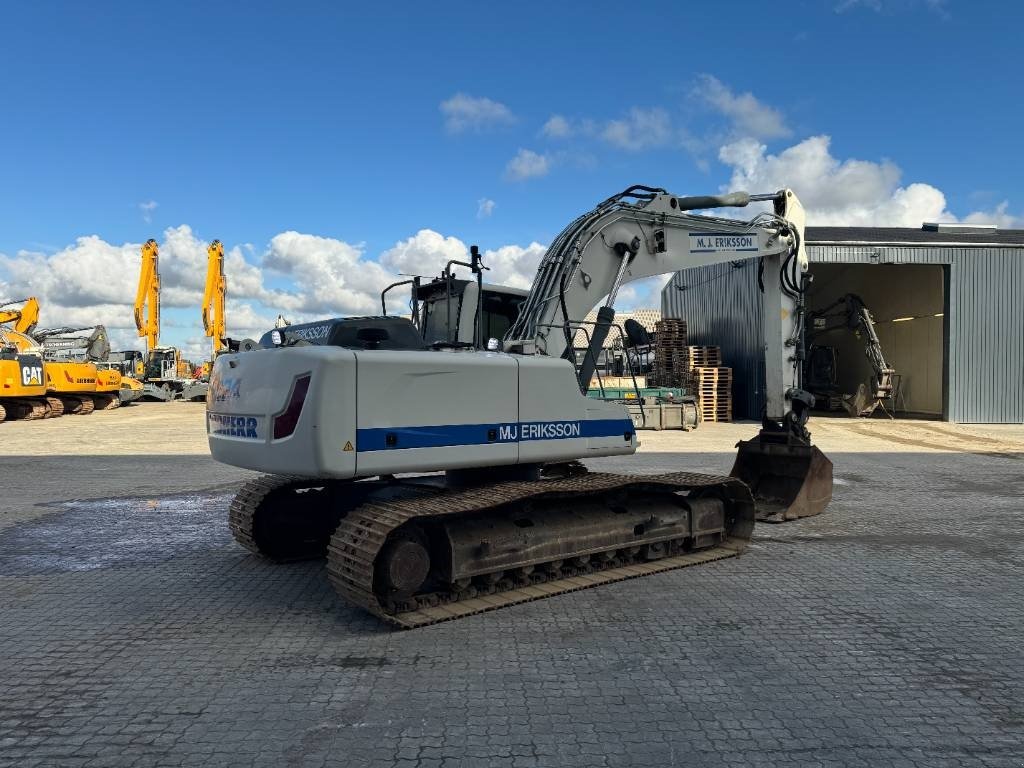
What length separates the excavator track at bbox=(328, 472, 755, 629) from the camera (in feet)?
16.3

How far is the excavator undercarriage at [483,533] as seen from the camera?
5051 mm

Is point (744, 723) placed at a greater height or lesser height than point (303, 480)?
lesser

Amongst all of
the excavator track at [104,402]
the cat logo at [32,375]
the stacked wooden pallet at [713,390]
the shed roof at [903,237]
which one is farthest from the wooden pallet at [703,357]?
the excavator track at [104,402]

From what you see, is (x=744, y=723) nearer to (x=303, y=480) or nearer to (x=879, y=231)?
(x=303, y=480)

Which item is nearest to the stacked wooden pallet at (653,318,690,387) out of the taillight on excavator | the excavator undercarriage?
the excavator undercarriage

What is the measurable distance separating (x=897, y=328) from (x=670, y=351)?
28.9ft

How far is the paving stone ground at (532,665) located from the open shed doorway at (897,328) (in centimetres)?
2044

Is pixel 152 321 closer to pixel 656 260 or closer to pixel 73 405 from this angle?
pixel 73 405

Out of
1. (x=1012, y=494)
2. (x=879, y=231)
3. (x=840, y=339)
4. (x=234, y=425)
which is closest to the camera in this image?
(x=234, y=425)

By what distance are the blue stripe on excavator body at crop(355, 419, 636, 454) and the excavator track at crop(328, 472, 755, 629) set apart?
0.40 metres

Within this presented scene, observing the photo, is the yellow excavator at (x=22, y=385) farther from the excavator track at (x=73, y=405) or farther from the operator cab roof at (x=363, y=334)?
the operator cab roof at (x=363, y=334)

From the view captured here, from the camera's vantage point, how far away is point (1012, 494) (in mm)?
10164

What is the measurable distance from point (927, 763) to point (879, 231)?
2719 cm

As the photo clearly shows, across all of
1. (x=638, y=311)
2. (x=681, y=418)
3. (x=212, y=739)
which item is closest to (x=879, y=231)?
(x=681, y=418)
